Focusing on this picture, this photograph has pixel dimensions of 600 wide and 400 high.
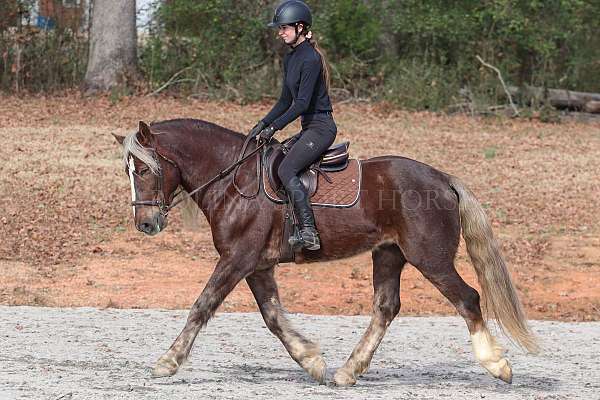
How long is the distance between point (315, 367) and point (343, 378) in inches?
8.7

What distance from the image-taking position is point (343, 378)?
848 cm

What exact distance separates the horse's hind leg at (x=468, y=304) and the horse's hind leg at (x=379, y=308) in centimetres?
43

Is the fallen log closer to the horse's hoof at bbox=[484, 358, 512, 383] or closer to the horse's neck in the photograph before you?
the horse's neck

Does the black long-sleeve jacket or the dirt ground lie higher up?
the black long-sleeve jacket

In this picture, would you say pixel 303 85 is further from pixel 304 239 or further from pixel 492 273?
pixel 492 273

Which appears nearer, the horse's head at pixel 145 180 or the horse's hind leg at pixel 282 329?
the horse's head at pixel 145 180

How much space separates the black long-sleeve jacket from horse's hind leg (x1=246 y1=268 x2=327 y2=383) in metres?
1.19

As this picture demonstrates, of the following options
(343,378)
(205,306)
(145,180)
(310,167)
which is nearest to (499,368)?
(343,378)

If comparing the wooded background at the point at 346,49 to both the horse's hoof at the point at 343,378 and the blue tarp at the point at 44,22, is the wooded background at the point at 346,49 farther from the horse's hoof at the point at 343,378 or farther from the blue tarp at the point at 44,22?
the horse's hoof at the point at 343,378

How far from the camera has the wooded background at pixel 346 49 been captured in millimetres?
26062

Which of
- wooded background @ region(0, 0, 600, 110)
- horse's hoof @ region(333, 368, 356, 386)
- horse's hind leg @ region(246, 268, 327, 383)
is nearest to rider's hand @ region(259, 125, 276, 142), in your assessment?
horse's hind leg @ region(246, 268, 327, 383)

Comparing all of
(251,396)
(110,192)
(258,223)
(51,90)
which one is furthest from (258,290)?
(51,90)

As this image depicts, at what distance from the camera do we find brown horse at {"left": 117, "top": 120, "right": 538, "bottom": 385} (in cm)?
841

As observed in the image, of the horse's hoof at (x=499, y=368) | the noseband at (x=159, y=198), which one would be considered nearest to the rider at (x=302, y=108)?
the noseband at (x=159, y=198)
